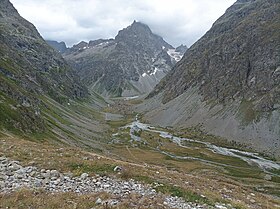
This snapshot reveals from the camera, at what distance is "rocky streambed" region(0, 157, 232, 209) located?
20.7 m

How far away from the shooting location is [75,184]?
22469 mm

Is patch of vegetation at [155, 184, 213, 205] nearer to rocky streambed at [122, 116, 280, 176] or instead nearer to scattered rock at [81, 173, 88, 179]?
scattered rock at [81, 173, 88, 179]

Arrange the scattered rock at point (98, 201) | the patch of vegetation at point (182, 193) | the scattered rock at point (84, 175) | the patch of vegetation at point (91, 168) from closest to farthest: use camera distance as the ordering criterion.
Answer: the scattered rock at point (98, 201), the patch of vegetation at point (182, 193), the scattered rock at point (84, 175), the patch of vegetation at point (91, 168)

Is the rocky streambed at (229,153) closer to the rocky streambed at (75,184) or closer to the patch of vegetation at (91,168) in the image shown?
the patch of vegetation at (91,168)

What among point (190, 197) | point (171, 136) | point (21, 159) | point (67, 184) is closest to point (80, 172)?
point (67, 184)

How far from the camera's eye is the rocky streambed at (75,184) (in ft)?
67.8

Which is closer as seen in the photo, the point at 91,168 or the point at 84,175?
the point at 84,175

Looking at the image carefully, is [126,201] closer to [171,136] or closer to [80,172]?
[80,172]

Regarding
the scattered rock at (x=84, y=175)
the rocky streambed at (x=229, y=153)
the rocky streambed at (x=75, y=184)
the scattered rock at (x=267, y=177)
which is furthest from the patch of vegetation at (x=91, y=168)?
the rocky streambed at (x=229, y=153)

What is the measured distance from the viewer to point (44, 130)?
96.1 meters

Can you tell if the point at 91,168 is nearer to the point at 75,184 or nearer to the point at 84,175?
the point at 84,175

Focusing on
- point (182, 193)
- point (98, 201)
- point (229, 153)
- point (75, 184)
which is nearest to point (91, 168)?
point (75, 184)

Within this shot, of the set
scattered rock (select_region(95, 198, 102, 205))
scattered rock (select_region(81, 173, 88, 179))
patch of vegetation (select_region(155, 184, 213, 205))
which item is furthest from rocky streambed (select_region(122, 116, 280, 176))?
scattered rock (select_region(95, 198, 102, 205))

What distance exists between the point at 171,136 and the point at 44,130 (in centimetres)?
10157
